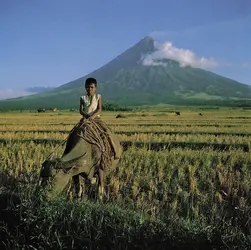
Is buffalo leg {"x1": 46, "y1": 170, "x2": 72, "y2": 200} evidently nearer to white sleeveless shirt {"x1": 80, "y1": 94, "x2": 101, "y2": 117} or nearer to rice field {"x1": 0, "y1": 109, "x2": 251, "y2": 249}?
rice field {"x1": 0, "y1": 109, "x2": 251, "y2": 249}

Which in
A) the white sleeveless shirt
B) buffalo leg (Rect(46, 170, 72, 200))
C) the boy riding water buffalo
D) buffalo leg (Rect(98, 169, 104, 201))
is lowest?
buffalo leg (Rect(98, 169, 104, 201))

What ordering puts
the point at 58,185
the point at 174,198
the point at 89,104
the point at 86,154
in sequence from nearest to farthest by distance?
the point at 58,185 < the point at 86,154 < the point at 174,198 < the point at 89,104

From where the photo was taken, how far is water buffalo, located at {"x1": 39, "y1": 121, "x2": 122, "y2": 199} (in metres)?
5.02

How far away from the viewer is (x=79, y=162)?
5.40 metres

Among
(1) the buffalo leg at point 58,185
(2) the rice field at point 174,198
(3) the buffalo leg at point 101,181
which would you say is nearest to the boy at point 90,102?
(2) the rice field at point 174,198

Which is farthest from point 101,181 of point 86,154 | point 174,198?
point 174,198

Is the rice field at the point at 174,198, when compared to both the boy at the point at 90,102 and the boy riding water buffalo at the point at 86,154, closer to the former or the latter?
the boy riding water buffalo at the point at 86,154

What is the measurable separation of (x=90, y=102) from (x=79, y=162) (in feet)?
4.64

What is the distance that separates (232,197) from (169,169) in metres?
1.98

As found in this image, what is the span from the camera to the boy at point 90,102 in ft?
21.2

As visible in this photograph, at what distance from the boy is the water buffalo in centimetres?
23

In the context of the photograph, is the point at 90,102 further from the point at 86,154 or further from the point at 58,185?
the point at 58,185

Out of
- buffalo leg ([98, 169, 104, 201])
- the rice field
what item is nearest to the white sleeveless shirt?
the rice field

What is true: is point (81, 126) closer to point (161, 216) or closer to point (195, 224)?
point (161, 216)
